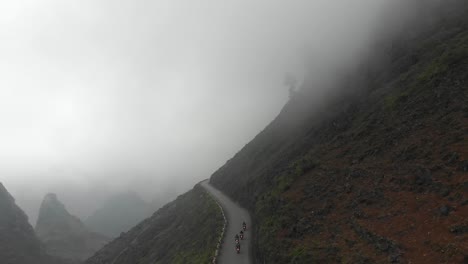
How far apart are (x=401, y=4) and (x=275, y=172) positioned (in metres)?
52.2

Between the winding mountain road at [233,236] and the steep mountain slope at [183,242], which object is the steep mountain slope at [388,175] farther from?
the steep mountain slope at [183,242]

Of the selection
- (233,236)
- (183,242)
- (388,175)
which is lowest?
(388,175)

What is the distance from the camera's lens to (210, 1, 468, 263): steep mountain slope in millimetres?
22828

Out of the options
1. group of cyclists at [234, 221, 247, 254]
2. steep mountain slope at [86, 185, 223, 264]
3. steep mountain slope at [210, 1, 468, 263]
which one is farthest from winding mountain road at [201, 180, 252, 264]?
steep mountain slope at [210, 1, 468, 263]

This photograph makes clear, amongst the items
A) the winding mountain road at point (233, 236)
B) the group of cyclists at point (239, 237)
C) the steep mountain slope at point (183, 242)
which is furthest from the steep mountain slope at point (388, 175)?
the steep mountain slope at point (183, 242)

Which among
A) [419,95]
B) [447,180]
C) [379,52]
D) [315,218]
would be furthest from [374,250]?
[379,52]

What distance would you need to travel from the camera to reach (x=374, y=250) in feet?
75.9

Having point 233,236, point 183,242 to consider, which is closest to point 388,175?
point 233,236

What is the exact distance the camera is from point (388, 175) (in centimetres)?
3083

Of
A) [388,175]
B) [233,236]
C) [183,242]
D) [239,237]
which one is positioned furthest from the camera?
[183,242]

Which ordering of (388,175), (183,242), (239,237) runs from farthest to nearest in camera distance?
(183,242) < (239,237) < (388,175)

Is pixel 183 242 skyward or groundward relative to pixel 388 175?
skyward

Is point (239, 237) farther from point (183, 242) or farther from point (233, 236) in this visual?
point (183, 242)

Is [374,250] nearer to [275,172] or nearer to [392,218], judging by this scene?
[392,218]
